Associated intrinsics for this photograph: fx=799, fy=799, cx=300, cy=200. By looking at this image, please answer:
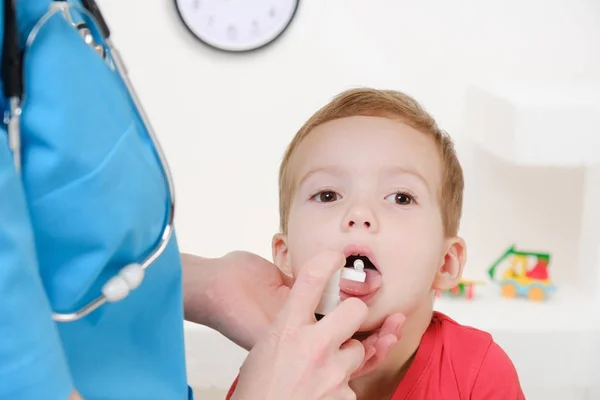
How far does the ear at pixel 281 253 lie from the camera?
4.38 ft

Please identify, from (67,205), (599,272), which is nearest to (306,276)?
(67,205)

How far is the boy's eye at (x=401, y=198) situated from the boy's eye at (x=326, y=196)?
85mm

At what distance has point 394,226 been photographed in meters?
1.17

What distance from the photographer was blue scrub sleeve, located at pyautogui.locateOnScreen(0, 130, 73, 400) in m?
0.52

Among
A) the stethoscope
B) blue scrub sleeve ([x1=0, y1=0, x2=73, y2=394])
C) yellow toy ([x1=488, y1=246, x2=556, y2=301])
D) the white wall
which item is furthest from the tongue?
the white wall

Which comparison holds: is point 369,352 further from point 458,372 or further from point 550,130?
point 550,130

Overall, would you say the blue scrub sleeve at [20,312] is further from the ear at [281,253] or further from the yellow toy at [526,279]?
the yellow toy at [526,279]

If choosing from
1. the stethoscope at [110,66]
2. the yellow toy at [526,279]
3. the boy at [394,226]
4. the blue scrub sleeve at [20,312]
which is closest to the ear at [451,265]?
the boy at [394,226]

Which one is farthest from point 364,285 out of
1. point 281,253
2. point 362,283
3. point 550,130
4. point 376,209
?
point 550,130

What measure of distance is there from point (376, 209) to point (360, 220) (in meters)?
0.05

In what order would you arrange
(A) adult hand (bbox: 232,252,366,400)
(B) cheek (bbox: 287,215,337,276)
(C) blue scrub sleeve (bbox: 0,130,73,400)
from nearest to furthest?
(C) blue scrub sleeve (bbox: 0,130,73,400)
(A) adult hand (bbox: 232,252,366,400)
(B) cheek (bbox: 287,215,337,276)

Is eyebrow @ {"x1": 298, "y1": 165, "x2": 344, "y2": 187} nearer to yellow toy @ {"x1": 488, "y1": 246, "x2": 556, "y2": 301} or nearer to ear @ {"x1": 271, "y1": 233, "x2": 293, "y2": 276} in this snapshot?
ear @ {"x1": 271, "y1": 233, "x2": 293, "y2": 276}

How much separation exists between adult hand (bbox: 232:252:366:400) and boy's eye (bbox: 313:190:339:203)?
0.27 meters

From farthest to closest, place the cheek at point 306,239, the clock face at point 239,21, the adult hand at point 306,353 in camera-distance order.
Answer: the clock face at point 239,21 → the cheek at point 306,239 → the adult hand at point 306,353
